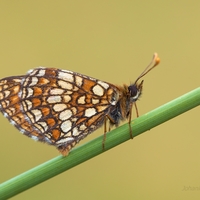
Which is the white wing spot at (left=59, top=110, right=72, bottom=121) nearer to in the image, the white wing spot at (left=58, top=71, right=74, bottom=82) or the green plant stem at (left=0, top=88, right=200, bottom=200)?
the white wing spot at (left=58, top=71, right=74, bottom=82)

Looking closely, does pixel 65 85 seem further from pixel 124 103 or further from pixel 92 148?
pixel 92 148

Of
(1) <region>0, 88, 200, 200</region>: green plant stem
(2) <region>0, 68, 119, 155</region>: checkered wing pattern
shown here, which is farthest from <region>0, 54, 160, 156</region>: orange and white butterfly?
(1) <region>0, 88, 200, 200</region>: green plant stem

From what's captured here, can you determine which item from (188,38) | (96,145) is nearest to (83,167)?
(188,38)

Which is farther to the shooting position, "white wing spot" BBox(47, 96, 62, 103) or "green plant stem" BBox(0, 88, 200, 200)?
"white wing spot" BBox(47, 96, 62, 103)

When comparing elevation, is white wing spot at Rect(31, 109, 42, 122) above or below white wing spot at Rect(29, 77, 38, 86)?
below

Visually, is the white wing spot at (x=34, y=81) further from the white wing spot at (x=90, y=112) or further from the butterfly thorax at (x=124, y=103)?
the butterfly thorax at (x=124, y=103)

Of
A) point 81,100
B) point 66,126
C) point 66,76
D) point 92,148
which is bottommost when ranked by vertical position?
point 92,148

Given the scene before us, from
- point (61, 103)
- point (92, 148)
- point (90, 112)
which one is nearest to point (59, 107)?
point (61, 103)
